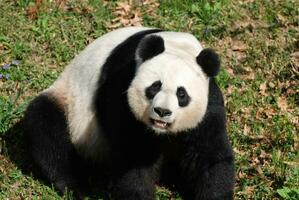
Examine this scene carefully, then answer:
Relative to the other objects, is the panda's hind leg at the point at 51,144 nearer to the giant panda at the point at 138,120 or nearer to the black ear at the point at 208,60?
the giant panda at the point at 138,120

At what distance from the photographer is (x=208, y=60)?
535 centimetres

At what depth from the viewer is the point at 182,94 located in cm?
512

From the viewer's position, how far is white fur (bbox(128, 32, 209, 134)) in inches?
200

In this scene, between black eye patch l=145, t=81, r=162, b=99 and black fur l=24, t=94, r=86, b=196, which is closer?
black eye patch l=145, t=81, r=162, b=99

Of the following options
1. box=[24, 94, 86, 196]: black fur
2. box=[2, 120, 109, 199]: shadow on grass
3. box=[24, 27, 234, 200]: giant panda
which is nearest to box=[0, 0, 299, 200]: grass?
box=[2, 120, 109, 199]: shadow on grass

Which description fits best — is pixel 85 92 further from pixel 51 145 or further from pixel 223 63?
pixel 223 63

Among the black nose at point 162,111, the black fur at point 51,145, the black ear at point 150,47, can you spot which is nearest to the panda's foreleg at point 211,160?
the black nose at point 162,111

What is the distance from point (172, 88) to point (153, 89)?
17cm

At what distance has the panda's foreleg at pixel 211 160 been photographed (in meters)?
5.56

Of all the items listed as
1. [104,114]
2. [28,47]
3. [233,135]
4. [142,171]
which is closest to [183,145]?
[142,171]

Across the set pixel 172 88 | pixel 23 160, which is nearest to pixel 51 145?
→ pixel 23 160

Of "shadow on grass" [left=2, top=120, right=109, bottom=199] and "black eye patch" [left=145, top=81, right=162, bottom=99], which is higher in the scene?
"black eye patch" [left=145, top=81, right=162, bottom=99]

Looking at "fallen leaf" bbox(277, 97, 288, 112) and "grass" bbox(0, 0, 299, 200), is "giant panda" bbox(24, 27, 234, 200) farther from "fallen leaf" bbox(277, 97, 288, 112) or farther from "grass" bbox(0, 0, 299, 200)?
"fallen leaf" bbox(277, 97, 288, 112)

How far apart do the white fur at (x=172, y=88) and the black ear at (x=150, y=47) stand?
5 centimetres
